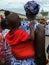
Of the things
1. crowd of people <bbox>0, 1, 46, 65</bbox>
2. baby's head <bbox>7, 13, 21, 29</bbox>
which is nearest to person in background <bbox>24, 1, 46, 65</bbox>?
crowd of people <bbox>0, 1, 46, 65</bbox>

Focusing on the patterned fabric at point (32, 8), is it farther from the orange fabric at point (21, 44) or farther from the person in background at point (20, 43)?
the orange fabric at point (21, 44)

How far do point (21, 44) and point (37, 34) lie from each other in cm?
29

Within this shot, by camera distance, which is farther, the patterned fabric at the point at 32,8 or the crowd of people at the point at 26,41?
the patterned fabric at the point at 32,8

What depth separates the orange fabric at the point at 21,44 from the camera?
538 cm

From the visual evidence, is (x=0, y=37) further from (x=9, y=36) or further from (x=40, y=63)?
(x=40, y=63)

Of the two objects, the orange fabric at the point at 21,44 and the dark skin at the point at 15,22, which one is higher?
the dark skin at the point at 15,22

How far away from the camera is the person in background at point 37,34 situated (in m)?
5.36

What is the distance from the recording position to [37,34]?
17.6 ft

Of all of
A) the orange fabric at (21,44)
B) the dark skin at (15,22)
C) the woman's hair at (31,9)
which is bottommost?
the orange fabric at (21,44)

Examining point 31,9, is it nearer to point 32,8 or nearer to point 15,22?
point 32,8

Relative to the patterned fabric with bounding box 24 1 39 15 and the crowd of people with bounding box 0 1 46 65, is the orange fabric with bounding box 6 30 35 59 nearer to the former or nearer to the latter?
the crowd of people with bounding box 0 1 46 65

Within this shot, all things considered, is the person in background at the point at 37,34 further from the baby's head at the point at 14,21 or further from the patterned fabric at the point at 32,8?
the baby's head at the point at 14,21

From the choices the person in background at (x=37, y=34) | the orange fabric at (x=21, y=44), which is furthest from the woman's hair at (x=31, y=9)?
the orange fabric at (x=21, y=44)

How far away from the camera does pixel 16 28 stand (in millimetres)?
5453
